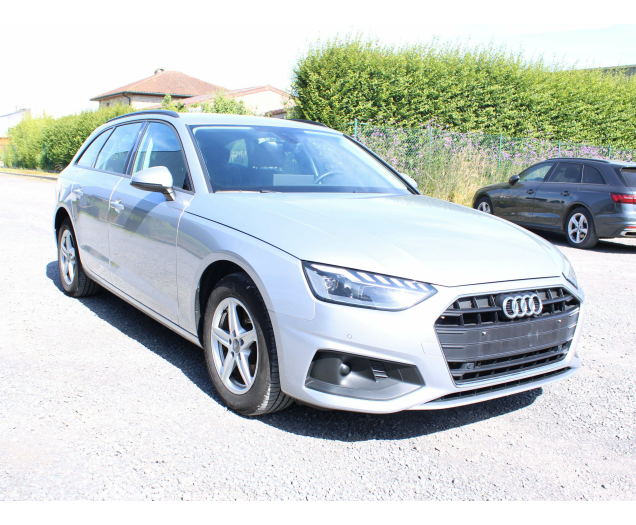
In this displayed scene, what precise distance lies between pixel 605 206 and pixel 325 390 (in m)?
8.69

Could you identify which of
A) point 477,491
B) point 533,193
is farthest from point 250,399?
point 533,193

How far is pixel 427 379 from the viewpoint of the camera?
2508 millimetres

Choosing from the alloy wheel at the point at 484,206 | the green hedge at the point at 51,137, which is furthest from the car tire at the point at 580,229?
the green hedge at the point at 51,137

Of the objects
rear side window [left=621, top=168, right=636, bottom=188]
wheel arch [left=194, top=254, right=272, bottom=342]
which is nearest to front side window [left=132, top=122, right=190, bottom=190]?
wheel arch [left=194, top=254, right=272, bottom=342]

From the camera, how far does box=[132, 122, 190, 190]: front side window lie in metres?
3.62

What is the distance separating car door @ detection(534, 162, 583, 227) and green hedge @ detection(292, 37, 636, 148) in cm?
825

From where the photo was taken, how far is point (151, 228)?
3629 millimetres

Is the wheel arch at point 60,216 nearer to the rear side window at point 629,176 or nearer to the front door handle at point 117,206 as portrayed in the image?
the front door handle at point 117,206

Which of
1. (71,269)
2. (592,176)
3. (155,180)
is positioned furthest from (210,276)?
(592,176)

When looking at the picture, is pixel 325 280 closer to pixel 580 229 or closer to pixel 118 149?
pixel 118 149

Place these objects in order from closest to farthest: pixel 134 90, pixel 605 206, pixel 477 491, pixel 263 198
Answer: pixel 477 491
pixel 263 198
pixel 605 206
pixel 134 90

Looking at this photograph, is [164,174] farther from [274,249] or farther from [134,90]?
[134,90]

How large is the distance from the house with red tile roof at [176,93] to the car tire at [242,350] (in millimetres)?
49173

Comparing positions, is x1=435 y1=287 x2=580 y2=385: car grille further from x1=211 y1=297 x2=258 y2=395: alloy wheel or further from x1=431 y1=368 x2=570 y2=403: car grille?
x1=211 y1=297 x2=258 y2=395: alloy wheel
